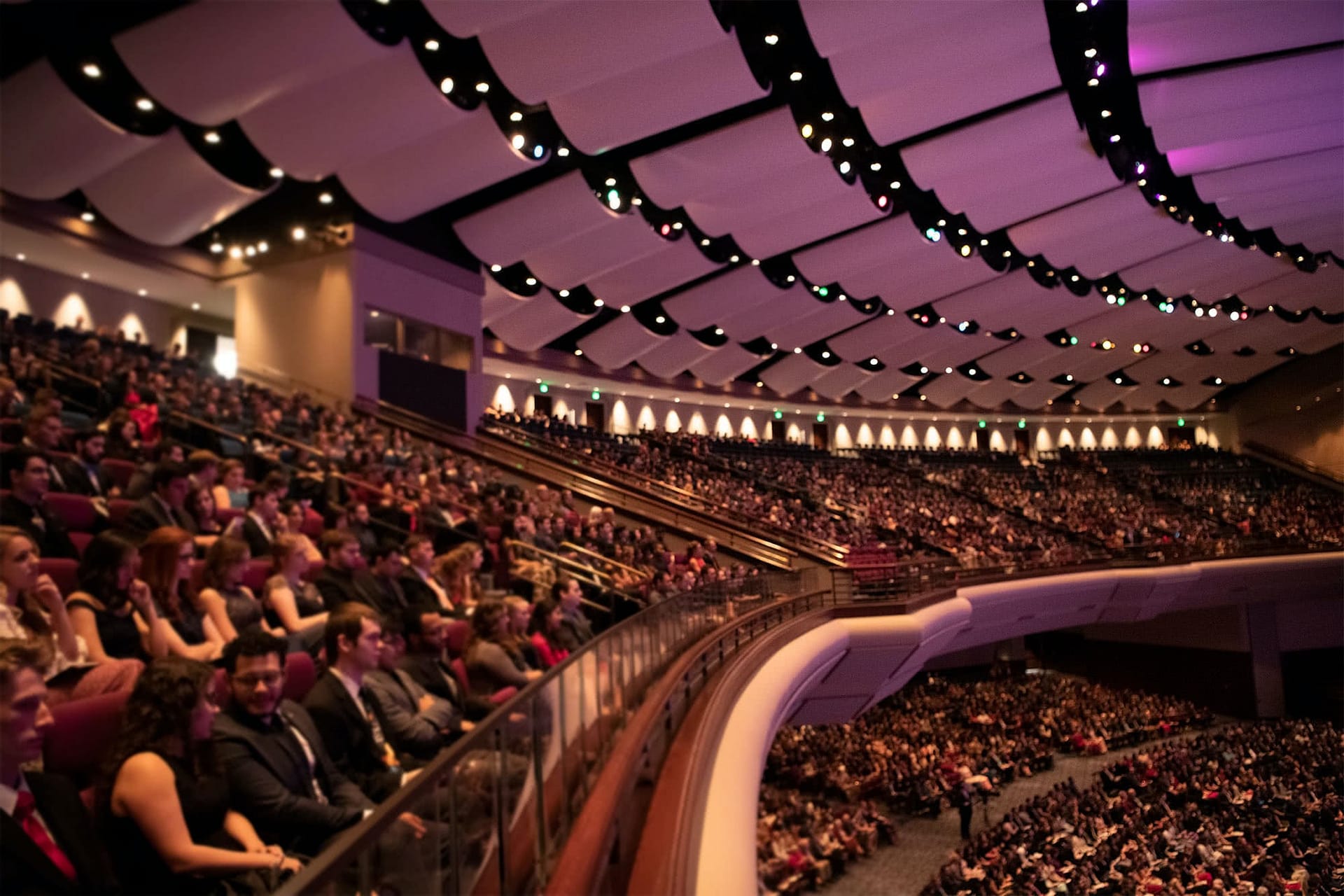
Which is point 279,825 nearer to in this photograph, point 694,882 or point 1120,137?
point 694,882

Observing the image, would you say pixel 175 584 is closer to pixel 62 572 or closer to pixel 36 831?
pixel 62 572

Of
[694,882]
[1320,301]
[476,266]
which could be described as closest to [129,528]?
[694,882]

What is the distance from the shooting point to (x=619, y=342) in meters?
26.6

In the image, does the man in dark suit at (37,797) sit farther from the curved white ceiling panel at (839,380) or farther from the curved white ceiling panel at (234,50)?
the curved white ceiling panel at (839,380)

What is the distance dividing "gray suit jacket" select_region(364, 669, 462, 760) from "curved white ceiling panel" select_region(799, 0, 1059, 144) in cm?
1164

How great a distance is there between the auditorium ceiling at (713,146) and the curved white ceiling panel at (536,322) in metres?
0.08

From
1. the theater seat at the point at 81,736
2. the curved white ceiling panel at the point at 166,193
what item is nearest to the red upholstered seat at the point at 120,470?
the theater seat at the point at 81,736

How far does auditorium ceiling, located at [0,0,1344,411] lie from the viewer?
41.0ft

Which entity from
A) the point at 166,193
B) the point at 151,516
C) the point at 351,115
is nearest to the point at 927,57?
the point at 351,115

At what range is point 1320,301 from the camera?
31188 mm

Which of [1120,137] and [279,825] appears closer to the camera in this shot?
[279,825]

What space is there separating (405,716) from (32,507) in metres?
2.02

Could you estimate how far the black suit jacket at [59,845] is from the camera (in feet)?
5.73

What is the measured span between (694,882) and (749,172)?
15.4 metres
